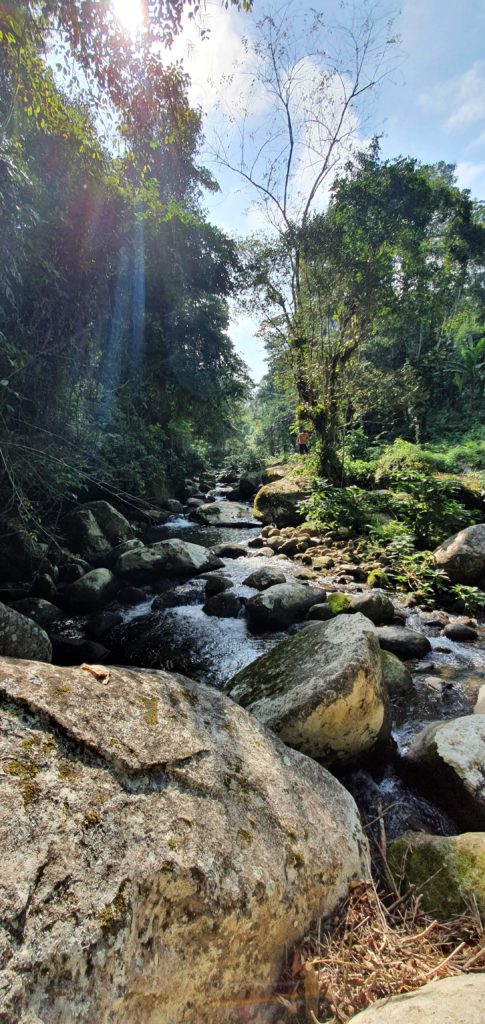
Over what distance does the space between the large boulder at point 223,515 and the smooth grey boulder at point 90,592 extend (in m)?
4.93

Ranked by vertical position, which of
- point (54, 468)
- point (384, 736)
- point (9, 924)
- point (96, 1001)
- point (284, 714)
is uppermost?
point (54, 468)

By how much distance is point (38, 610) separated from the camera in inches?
216

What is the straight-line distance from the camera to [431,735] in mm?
2598

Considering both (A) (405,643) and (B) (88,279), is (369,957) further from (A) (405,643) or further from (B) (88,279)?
(B) (88,279)

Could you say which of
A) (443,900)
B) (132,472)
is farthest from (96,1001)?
(132,472)

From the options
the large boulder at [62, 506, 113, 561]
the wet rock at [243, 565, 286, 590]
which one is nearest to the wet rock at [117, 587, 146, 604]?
the wet rock at [243, 565, 286, 590]

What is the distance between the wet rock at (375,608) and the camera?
4.86 metres

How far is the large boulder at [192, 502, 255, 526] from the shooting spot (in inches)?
432

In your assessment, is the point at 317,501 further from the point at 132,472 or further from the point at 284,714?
the point at 284,714

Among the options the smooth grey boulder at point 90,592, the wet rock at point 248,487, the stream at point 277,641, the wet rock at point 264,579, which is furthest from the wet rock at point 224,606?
the wet rock at point 248,487

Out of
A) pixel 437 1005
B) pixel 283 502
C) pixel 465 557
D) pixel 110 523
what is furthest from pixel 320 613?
pixel 110 523

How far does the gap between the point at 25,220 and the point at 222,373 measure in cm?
907

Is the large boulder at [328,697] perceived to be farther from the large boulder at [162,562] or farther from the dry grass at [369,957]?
the large boulder at [162,562]

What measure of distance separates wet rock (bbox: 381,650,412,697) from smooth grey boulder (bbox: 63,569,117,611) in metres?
4.28
